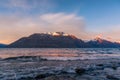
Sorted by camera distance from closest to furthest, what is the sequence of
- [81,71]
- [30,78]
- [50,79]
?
1. [50,79]
2. [30,78]
3. [81,71]

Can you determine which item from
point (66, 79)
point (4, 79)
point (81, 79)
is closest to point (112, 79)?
point (81, 79)

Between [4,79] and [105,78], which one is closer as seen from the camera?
[4,79]

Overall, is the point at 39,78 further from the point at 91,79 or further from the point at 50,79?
the point at 91,79

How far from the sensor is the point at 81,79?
25.0m

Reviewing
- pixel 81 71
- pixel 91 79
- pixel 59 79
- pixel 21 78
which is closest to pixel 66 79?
pixel 59 79

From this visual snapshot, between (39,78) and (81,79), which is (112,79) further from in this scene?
(39,78)

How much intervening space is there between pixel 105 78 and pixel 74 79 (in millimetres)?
3958

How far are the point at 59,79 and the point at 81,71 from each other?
9.10m

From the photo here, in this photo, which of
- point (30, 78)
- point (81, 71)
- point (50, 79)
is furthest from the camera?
point (81, 71)

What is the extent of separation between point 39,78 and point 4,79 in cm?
342

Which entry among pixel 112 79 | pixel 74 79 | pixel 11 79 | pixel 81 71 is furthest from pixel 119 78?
pixel 11 79

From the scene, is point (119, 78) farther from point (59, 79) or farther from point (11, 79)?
point (11, 79)

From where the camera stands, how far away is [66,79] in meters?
24.0

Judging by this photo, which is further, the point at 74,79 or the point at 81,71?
the point at 81,71
